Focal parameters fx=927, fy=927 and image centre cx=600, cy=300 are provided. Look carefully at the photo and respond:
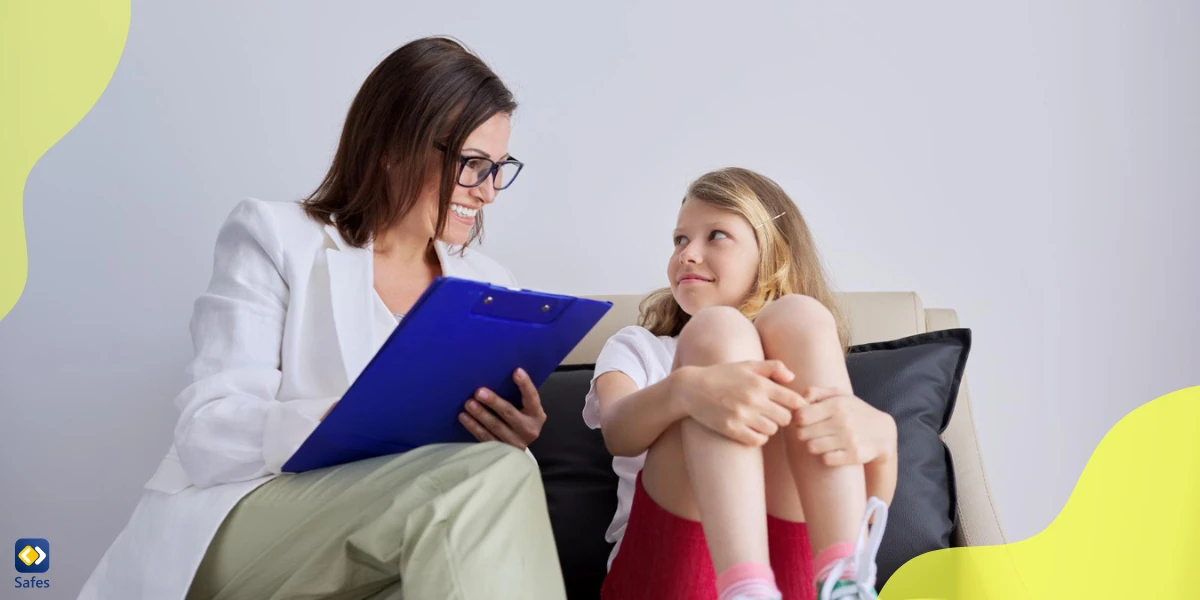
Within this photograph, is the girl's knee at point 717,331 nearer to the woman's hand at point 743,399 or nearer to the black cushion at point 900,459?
the woman's hand at point 743,399

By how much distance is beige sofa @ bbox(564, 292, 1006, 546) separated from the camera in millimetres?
1562

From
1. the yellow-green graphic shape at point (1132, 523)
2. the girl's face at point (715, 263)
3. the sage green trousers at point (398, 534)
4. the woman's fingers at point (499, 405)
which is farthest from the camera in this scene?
the yellow-green graphic shape at point (1132, 523)

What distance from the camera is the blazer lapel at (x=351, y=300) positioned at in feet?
4.56

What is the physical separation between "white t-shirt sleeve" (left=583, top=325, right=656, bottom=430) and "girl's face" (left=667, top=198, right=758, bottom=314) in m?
0.09

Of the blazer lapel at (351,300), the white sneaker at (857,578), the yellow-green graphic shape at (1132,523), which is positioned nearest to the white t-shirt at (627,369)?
the blazer lapel at (351,300)

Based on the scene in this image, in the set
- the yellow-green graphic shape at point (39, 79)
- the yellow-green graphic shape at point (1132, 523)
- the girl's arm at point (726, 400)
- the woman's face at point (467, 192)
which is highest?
the yellow-green graphic shape at point (39, 79)

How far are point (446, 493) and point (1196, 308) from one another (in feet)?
6.00

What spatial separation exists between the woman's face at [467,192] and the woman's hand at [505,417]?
0.41 m

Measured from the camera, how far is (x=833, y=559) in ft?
3.26

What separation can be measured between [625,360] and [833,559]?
522 millimetres

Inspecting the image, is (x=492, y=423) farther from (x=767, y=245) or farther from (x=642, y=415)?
(x=767, y=245)

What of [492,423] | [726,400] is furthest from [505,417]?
[726,400]

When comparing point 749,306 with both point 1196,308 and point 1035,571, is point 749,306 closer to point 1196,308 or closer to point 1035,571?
point 1035,571

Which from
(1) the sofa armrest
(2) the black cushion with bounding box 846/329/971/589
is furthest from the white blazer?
(1) the sofa armrest
